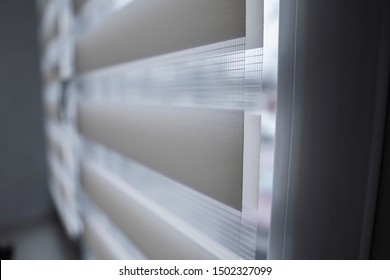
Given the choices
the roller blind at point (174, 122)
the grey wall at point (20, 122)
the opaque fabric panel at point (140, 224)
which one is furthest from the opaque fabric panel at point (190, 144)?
the grey wall at point (20, 122)

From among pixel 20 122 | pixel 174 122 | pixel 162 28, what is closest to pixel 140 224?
pixel 174 122

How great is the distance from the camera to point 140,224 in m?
0.74

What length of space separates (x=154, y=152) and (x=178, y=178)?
118mm

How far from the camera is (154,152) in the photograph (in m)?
0.65

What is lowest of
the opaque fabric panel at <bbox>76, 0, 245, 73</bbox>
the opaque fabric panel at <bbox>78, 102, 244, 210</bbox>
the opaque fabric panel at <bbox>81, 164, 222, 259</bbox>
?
the opaque fabric panel at <bbox>81, 164, 222, 259</bbox>

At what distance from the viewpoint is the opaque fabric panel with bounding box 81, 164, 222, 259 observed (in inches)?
22.5

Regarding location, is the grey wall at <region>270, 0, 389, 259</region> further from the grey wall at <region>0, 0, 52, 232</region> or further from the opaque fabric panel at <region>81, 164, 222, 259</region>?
the grey wall at <region>0, 0, 52, 232</region>

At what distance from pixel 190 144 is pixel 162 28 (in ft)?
0.83

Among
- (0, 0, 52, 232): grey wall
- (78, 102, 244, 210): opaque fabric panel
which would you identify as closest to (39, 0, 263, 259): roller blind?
(78, 102, 244, 210): opaque fabric panel

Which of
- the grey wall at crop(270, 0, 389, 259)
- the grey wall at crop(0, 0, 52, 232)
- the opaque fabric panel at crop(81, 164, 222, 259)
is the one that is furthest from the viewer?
the grey wall at crop(0, 0, 52, 232)

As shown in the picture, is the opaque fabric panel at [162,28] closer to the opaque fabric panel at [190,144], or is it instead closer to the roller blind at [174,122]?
the roller blind at [174,122]

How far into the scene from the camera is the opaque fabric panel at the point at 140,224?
572mm
